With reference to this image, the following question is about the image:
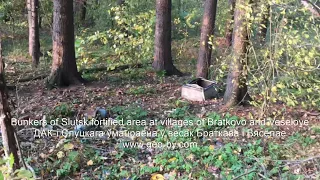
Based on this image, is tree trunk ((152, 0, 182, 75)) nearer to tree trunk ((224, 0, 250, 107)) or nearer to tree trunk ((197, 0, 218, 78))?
tree trunk ((197, 0, 218, 78))

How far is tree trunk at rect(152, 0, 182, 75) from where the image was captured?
9.92 meters

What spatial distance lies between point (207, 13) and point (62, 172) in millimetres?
5993

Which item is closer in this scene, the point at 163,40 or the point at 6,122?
the point at 6,122

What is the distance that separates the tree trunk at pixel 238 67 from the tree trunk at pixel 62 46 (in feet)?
12.6

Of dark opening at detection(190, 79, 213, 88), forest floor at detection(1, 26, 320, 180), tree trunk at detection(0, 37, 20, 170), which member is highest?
tree trunk at detection(0, 37, 20, 170)

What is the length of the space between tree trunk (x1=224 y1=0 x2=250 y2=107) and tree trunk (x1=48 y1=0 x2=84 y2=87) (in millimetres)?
3827

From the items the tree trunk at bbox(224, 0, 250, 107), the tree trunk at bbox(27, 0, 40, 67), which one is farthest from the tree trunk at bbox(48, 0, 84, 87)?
the tree trunk at bbox(27, 0, 40, 67)

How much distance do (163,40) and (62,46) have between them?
3.24 m

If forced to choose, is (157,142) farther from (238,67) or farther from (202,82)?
(202,82)

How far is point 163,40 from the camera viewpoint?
10.3 metres

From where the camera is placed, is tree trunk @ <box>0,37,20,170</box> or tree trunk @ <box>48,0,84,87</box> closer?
tree trunk @ <box>0,37,20,170</box>

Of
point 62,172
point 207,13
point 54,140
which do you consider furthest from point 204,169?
point 207,13

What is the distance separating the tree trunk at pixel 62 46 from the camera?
26.4ft

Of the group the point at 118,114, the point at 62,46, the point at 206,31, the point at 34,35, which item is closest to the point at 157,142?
the point at 118,114
